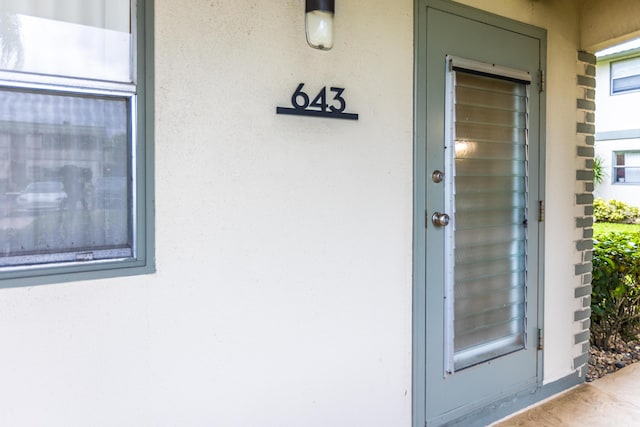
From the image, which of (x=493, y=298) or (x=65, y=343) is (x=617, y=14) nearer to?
(x=493, y=298)

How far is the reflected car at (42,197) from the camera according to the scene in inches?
62.2

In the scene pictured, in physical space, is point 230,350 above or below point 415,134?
below

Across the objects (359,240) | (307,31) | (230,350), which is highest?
(307,31)

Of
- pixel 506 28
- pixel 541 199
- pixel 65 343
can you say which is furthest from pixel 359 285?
pixel 506 28

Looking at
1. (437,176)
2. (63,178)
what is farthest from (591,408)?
(63,178)

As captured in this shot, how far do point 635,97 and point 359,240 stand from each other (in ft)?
39.6

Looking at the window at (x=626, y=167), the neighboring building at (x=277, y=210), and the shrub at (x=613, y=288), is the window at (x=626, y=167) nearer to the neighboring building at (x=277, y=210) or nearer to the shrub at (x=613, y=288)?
the shrub at (x=613, y=288)

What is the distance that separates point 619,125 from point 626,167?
1.05m

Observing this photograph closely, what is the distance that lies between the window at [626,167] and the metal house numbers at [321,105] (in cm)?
1236

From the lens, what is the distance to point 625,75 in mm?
11820

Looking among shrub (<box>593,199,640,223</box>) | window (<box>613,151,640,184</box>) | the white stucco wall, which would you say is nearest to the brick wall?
shrub (<box>593,199,640,223</box>)

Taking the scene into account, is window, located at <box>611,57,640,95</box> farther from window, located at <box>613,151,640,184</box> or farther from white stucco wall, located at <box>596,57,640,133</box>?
window, located at <box>613,151,640,184</box>

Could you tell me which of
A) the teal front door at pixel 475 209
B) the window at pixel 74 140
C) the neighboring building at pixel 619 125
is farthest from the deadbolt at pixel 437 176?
the neighboring building at pixel 619 125

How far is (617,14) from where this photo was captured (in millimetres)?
3117
